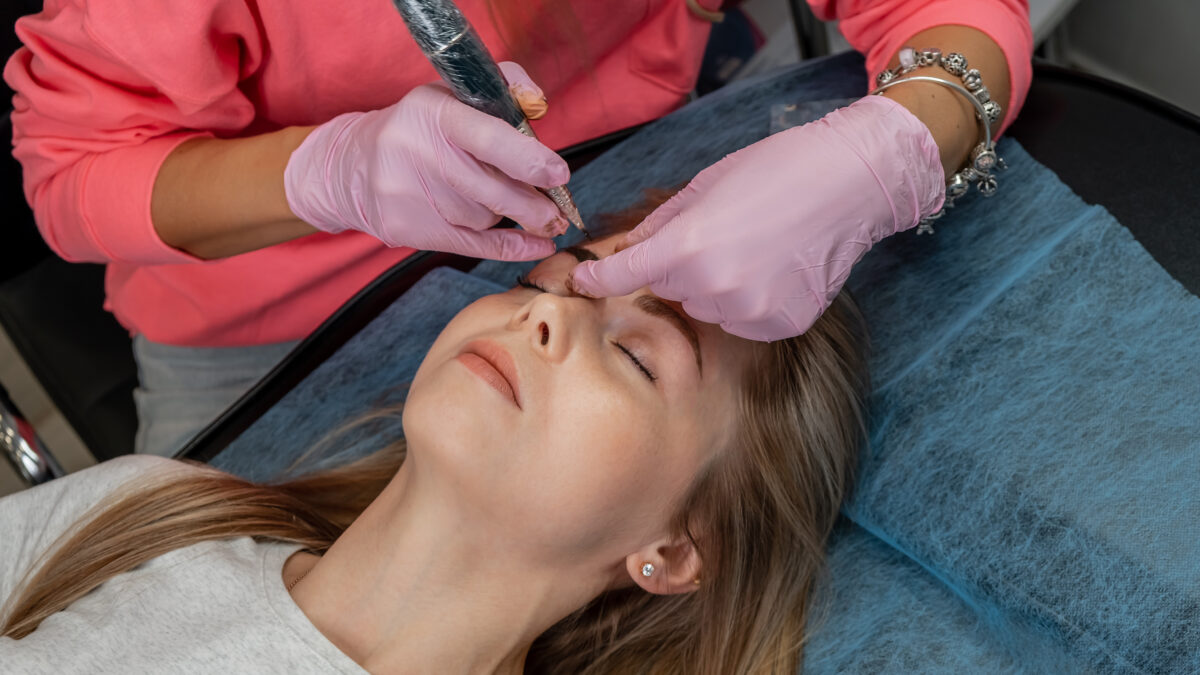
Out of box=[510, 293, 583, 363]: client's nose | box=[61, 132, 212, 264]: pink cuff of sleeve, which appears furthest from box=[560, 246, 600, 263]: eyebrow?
box=[61, 132, 212, 264]: pink cuff of sleeve

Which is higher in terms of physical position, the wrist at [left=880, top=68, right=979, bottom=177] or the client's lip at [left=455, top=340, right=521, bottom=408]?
the wrist at [left=880, top=68, right=979, bottom=177]

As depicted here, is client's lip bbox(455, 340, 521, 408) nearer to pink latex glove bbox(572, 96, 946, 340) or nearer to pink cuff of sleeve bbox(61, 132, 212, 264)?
pink latex glove bbox(572, 96, 946, 340)

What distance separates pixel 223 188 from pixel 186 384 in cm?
49

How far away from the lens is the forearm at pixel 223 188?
1.13 meters

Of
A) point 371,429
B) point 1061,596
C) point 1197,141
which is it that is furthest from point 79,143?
point 1197,141

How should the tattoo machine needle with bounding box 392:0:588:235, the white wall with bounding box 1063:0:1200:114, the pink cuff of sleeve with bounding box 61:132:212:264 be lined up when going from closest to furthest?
the tattoo machine needle with bounding box 392:0:588:235 < the pink cuff of sleeve with bounding box 61:132:212:264 < the white wall with bounding box 1063:0:1200:114

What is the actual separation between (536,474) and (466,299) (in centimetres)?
60

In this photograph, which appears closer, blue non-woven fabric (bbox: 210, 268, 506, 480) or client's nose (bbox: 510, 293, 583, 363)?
client's nose (bbox: 510, 293, 583, 363)

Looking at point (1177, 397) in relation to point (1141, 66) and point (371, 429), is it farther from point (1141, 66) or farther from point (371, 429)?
point (371, 429)

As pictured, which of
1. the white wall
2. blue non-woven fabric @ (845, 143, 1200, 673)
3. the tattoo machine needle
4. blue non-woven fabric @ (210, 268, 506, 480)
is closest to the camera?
the tattoo machine needle

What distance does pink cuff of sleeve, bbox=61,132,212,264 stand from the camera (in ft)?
3.76

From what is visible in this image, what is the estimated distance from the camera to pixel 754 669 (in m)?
1.17

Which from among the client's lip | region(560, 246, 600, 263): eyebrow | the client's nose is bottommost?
region(560, 246, 600, 263): eyebrow

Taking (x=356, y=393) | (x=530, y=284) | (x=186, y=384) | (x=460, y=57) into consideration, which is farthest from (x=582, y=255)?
(x=186, y=384)
